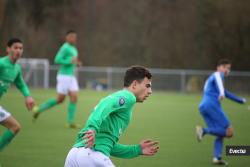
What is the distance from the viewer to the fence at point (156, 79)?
3356cm

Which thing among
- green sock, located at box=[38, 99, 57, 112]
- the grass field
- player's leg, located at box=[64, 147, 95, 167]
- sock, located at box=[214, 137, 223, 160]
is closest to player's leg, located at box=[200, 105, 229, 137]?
sock, located at box=[214, 137, 223, 160]

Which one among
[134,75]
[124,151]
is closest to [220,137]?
[124,151]

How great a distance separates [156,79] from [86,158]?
96.9 feet

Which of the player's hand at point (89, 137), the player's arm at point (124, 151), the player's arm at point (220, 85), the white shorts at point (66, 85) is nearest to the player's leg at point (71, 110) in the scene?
the white shorts at point (66, 85)

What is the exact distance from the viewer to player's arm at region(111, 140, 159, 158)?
5816mm

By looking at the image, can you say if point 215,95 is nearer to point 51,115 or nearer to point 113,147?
point 113,147

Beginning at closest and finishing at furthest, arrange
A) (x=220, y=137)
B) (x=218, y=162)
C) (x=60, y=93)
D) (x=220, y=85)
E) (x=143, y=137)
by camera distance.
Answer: (x=218, y=162), (x=220, y=137), (x=220, y=85), (x=143, y=137), (x=60, y=93)

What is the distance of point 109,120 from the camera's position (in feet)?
18.8

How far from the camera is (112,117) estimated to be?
226 inches

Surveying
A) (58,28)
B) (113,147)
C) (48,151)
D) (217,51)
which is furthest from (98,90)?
(113,147)

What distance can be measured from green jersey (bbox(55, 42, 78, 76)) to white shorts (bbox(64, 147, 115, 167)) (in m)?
9.93

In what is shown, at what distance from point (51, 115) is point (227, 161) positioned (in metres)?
9.52

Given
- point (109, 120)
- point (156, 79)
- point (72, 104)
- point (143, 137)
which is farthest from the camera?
point (156, 79)

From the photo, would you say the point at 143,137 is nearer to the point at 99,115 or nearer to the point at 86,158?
the point at 86,158
